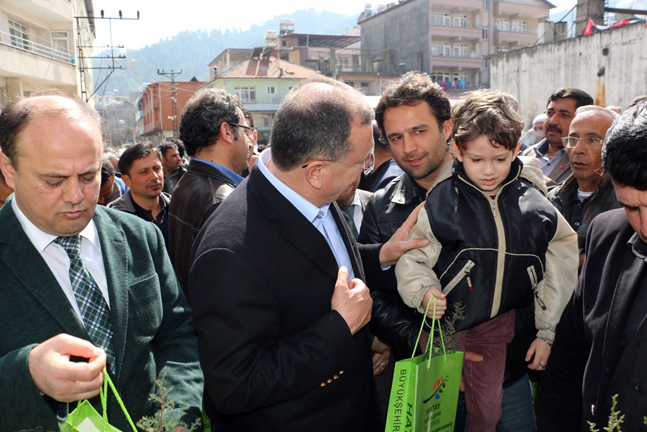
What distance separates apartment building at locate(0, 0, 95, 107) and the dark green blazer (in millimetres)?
18386

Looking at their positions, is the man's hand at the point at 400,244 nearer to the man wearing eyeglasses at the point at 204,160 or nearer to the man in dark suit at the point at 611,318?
the man in dark suit at the point at 611,318

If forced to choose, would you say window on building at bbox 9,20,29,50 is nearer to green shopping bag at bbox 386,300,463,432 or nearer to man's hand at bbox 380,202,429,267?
man's hand at bbox 380,202,429,267

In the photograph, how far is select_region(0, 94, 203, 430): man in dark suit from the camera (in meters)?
1.71

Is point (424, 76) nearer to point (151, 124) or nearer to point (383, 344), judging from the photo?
point (383, 344)

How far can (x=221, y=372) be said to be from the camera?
185 centimetres

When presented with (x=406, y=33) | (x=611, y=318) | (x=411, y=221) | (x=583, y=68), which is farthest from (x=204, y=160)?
(x=406, y=33)

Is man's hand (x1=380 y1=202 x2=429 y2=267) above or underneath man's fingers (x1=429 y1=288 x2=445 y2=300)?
above

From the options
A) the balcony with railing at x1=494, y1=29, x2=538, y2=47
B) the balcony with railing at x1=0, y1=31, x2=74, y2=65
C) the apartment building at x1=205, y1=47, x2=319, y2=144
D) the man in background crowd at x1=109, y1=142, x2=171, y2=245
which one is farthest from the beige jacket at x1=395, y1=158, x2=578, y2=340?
the balcony with railing at x1=494, y1=29, x2=538, y2=47

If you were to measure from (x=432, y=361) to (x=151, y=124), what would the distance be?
71542mm

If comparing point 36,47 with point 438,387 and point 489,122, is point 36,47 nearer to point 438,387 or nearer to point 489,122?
point 489,122

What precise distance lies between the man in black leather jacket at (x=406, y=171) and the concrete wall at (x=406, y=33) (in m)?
47.3

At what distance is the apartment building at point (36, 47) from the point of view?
1930 cm

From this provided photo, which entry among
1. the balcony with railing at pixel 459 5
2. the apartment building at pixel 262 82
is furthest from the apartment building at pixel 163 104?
the balcony with railing at pixel 459 5

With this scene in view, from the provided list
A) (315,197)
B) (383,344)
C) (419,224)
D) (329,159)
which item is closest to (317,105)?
(329,159)
